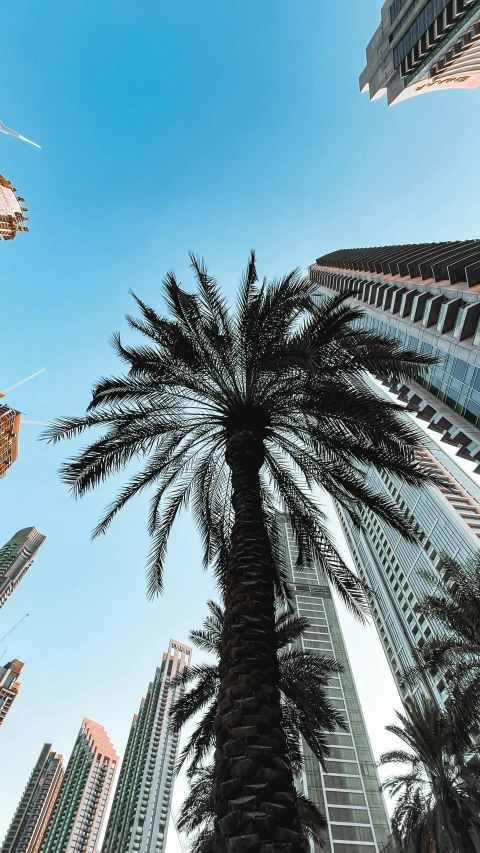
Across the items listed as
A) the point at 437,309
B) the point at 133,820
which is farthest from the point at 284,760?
the point at 133,820

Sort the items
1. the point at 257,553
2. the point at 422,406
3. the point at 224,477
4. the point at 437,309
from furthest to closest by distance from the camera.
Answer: the point at 422,406, the point at 437,309, the point at 224,477, the point at 257,553

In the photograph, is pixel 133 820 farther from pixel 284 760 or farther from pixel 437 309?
pixel 284 760

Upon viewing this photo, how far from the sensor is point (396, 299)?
1938 inches

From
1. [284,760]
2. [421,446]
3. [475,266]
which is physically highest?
[475,266]

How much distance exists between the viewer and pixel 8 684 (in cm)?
14700

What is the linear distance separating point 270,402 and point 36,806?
198560 mm

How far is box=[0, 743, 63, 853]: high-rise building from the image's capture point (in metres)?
139

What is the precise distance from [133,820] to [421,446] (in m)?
130

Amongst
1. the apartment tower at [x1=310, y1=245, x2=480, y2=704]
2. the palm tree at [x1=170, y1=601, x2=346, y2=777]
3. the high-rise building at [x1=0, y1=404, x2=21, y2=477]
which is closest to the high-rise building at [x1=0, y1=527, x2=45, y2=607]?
the high-rise building at [x1=0, y1=404, x2=21, y2=477]

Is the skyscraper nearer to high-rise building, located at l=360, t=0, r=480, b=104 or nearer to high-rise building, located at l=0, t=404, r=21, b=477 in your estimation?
high-rise building, located at l=360, t=0, r=480, b=104

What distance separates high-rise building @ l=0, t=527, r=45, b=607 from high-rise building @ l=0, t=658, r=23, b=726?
22.2 meters

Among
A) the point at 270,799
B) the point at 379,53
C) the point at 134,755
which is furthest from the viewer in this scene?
the point at 134,755

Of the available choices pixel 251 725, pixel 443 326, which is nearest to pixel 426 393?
pixel 443 326

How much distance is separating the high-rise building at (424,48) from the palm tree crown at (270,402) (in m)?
45.2
